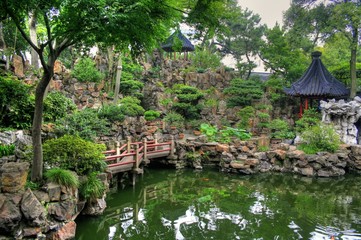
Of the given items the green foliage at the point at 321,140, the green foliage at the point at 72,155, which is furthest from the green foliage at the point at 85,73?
the green foliage at the point at 321,140

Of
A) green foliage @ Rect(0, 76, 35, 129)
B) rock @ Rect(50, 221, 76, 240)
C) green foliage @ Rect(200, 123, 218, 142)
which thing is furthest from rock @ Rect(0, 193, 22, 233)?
green foliage @ Rect(200, 123, 218, 142)

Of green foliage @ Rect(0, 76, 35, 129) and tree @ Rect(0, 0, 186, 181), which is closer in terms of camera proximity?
tree @ Rect(0, 0, 186, 181)

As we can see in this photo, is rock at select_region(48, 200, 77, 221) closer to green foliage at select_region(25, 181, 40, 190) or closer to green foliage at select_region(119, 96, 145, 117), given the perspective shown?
green foliage at select_region(25, 181, 40, 190)

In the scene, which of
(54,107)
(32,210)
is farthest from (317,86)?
(32,210)

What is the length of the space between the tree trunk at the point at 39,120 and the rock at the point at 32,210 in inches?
31.8

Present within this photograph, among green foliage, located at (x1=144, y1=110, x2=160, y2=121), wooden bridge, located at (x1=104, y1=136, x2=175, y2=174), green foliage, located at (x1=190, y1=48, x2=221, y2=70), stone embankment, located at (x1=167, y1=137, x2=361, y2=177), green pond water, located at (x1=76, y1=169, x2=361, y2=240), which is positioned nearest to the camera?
green pond water, located at (x1=76, y1=169, x2=361, y2=240)

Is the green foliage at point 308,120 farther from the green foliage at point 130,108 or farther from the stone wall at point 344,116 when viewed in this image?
the green foliage at point 130,108

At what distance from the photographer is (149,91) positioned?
19281 mm

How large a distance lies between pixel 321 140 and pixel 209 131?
563cm

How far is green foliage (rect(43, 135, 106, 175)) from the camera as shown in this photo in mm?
6918

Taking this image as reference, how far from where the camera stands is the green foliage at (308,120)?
15.9m

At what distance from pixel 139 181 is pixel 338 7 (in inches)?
564

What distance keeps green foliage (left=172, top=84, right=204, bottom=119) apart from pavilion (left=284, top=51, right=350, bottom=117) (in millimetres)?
5733

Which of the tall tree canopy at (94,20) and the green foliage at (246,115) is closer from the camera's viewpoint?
the tall tree canopy at (94,20)
